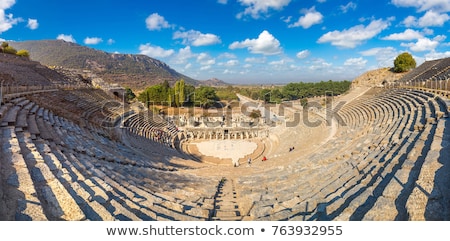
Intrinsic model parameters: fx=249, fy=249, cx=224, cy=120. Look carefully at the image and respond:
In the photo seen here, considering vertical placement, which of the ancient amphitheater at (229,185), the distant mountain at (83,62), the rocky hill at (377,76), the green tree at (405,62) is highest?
the distant mountain at (83,62)

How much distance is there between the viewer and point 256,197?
6.18 meters

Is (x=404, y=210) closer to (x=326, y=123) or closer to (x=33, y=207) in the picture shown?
(x=33, y=207)

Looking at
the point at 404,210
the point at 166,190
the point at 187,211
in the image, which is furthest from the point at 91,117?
the point at 404,210

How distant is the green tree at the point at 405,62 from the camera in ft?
128

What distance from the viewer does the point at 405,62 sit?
128 feet

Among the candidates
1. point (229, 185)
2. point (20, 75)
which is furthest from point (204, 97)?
point (229, 185)

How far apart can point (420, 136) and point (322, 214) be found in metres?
5.01

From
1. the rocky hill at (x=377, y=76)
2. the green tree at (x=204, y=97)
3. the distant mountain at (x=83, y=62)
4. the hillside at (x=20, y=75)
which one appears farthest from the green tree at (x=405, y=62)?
the distant mountain at (x=83, y=62)

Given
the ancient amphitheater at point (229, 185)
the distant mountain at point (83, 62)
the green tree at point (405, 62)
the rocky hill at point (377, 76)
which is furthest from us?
the distant mountain at point (83, 62)

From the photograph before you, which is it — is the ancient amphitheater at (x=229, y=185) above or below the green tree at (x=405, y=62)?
below

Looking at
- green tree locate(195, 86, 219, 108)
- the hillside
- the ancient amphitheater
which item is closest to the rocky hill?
green tree locate(195, 86, 219, 108)

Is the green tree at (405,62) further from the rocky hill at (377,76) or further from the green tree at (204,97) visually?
the green tree at (204,97)

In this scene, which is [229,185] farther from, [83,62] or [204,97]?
[83,62]

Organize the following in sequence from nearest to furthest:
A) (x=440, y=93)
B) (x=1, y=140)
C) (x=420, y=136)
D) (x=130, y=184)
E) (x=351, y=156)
→ (x=1, y=140)
(x=130, y=184)
(x=420, y=136)
(x=351, y=156)
(x=440, y=93)
